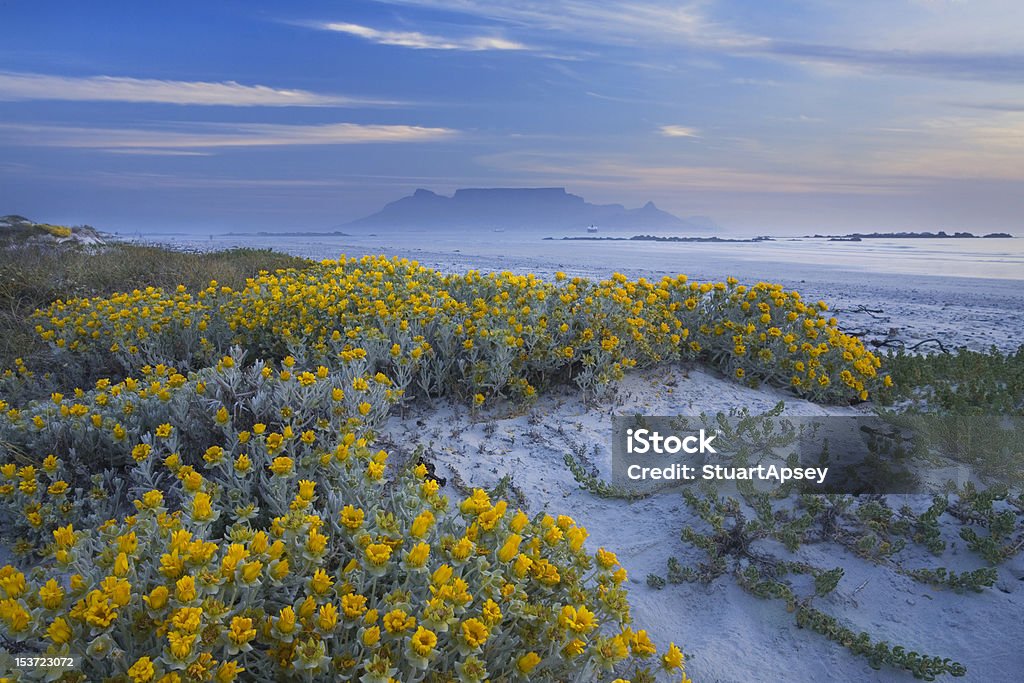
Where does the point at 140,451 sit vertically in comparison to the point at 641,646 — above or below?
above

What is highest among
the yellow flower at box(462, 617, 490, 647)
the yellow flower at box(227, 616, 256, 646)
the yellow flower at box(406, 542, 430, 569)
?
the yellow flower at box(406, 542, 430, 569)

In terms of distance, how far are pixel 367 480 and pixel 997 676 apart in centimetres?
264

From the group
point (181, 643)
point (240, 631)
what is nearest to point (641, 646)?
point (240, 631)

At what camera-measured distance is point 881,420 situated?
462cm

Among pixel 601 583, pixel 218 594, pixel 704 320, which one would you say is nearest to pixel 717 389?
pixel 704 320

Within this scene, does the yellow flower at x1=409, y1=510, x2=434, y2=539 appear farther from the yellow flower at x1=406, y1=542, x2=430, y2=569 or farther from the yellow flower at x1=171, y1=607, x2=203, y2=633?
the yellow flower at x1=171, y1=607, x2=203, y2=633

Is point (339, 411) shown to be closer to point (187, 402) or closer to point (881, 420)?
point (187, 402)

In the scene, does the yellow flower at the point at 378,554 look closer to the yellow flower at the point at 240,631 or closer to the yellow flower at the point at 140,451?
the yellow flower at the point at 240,631

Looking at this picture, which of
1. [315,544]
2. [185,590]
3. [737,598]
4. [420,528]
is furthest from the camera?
[737,598]

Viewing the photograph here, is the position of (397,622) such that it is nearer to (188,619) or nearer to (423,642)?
(423,642)

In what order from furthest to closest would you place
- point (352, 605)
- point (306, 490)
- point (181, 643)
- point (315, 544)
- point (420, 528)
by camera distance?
point (306, 490), point (420, 528), point (315, 544), point (352, 605), point (181, 643)

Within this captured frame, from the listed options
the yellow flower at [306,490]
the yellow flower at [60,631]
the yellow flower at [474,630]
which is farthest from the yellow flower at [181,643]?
the yellow flower at [474,630]

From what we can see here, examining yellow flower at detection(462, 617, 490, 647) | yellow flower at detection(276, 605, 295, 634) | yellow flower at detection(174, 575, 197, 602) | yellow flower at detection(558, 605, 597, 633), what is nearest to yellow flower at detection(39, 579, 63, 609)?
yellow flower at detection(174, 575, 197, 602)

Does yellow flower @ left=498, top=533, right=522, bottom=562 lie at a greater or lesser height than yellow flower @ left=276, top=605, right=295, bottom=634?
greater
